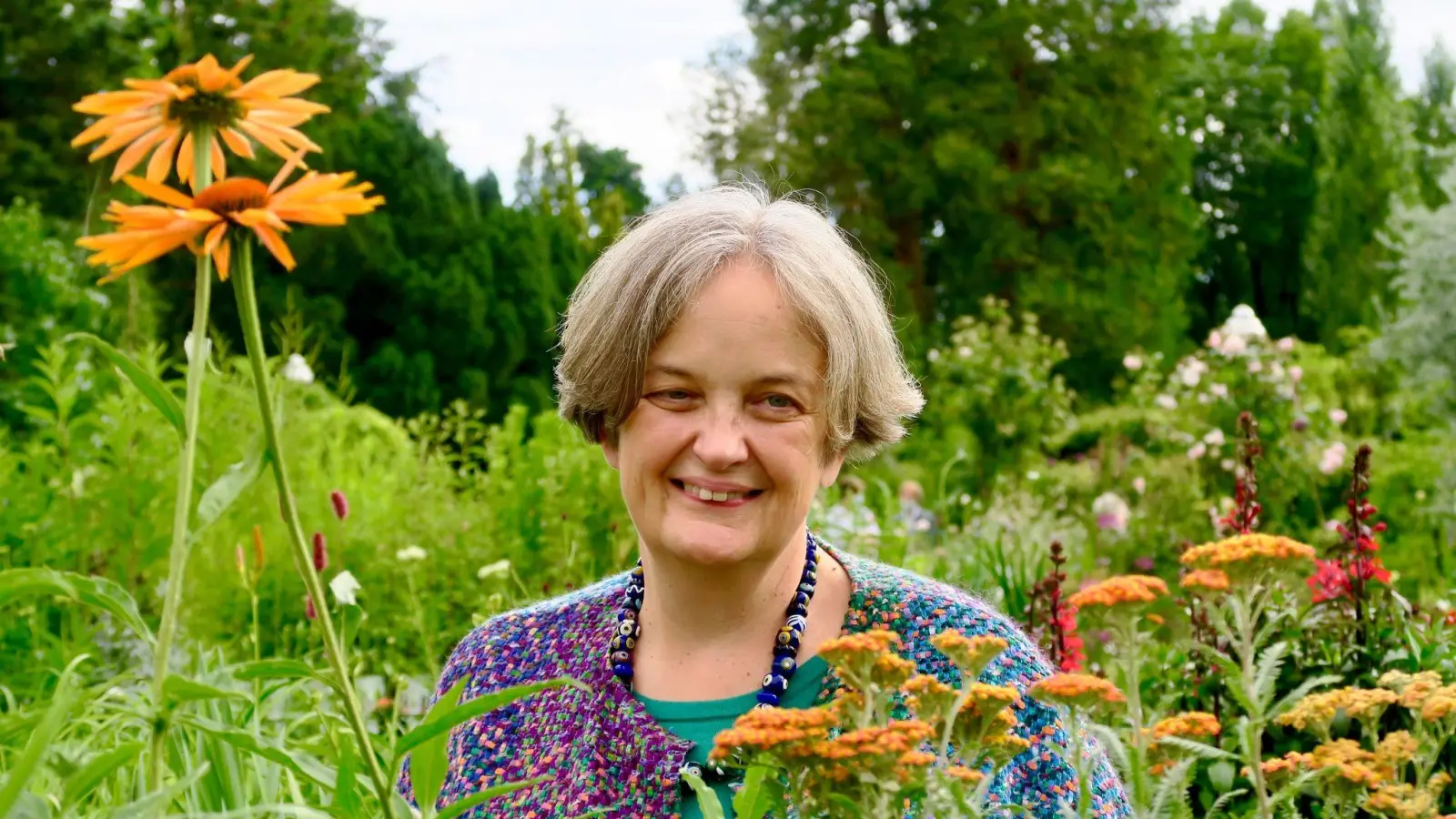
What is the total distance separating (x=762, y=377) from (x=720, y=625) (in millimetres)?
412

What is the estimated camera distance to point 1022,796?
1734mm

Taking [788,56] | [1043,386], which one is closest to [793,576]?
[1043,386]

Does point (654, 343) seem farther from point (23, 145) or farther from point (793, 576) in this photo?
point (23, 145)

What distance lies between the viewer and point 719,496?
1.78 meters

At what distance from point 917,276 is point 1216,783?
687 inches

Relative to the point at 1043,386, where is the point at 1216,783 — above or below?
below

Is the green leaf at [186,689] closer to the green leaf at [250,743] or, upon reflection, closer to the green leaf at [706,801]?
the green leaf at [250,743]

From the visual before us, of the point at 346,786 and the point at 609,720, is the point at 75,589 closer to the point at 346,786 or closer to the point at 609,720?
the point at 346,786

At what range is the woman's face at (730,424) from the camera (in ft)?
5.74

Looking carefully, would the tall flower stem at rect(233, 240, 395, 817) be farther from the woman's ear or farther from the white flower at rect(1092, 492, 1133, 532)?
the white flower at rect(1092, 492, 1133, 532)

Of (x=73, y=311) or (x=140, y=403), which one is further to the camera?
(x=73, y=311)

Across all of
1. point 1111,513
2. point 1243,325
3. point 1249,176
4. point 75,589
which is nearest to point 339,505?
point 75,589

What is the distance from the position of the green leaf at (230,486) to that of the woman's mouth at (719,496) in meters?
1.11

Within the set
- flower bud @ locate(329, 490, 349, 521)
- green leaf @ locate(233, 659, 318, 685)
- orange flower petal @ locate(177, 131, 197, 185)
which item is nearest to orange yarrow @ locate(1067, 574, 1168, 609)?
green leaf @ locate(233, 659, 318, 685)
